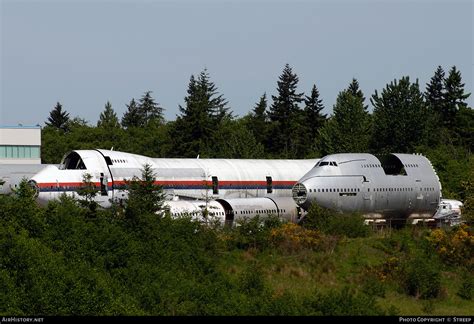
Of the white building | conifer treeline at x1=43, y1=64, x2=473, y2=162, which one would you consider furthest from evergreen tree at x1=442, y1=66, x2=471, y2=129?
the white building

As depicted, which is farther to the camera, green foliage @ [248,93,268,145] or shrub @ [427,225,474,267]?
green foliage @ [248,93,268,145]

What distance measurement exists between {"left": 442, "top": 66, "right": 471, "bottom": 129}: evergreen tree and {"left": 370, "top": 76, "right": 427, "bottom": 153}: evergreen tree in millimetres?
25936

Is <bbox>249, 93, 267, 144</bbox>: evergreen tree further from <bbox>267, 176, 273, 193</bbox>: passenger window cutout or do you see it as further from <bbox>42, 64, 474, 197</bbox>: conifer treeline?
<bbox>267, 176, 273, 193</bbox>: passenger window cutout

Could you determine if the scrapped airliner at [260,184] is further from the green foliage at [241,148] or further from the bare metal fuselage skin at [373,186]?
the green foliage at [241,148]

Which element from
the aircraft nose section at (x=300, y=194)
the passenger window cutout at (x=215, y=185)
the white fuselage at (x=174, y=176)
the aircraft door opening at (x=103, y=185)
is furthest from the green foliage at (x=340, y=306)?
the passenger window cutout at (x=215, y=185)

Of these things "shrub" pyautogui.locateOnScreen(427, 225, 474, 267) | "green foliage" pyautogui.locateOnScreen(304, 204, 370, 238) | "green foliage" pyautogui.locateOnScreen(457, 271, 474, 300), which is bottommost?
"green foliage" pyautogui.locateOnScreen(457, 271, 474, 300)

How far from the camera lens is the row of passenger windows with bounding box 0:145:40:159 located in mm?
130250

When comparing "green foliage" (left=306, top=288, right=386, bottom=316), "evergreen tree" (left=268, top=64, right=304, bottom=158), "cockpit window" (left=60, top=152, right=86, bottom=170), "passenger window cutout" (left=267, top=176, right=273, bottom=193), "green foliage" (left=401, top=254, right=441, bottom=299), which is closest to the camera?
"green foliage" (left=306, top=288, right=386, bottom=316)

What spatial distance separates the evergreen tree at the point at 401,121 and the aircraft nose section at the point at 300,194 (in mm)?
59980

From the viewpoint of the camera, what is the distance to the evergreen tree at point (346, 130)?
13200cm

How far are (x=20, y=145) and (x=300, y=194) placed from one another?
218 feet

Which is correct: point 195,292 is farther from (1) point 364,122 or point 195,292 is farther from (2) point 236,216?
(1) point 364,122

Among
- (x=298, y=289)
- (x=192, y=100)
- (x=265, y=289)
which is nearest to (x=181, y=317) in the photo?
(x=265, y=289)

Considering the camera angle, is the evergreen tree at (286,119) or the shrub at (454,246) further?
the evergreen tree at (286,119)
